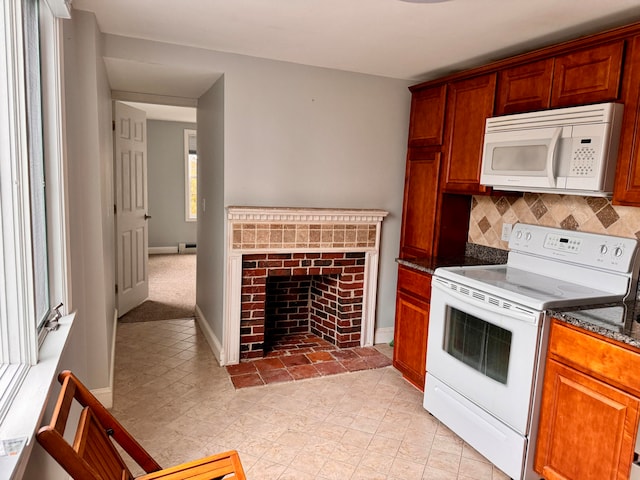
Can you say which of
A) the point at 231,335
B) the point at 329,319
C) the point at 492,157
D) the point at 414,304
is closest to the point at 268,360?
the point at 231,335

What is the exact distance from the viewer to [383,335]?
3979mm

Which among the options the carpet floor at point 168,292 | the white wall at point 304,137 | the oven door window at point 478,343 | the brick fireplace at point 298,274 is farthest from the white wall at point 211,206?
the oven door window at point 478,343

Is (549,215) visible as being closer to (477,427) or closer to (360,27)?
(477,427)

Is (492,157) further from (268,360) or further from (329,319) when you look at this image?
(268,360)

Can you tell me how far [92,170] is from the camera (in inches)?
102

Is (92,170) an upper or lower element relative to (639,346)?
upper

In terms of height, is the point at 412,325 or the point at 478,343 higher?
the point at 478,343

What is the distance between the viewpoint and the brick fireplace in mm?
3307

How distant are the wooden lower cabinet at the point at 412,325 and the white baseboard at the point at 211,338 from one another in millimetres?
1334

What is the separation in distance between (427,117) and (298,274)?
5.23ft

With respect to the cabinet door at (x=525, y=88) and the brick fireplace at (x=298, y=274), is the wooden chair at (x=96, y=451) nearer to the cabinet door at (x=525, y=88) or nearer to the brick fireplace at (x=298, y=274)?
the brick fireplace at (x=298, y=274)

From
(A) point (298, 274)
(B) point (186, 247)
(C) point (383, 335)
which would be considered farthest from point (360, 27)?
(B) point (186, 247)

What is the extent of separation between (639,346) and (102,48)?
10.8 ft

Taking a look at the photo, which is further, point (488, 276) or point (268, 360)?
point (268, 360)
